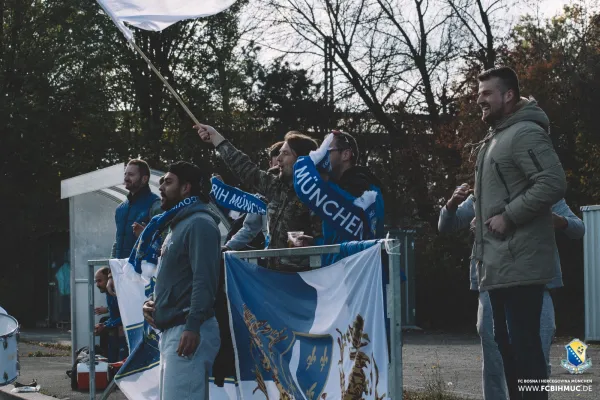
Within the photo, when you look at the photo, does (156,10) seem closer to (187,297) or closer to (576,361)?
(187,297)

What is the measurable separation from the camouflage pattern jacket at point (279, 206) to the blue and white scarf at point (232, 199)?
1277 mm

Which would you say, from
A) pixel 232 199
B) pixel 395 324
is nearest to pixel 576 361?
pixel 232 199

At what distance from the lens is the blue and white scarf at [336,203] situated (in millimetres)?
5902

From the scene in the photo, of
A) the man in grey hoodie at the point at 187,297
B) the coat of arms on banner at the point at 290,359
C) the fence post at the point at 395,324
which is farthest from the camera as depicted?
the man in grey hoodie at the point at 187,297

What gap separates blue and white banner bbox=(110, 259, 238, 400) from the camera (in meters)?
8.03

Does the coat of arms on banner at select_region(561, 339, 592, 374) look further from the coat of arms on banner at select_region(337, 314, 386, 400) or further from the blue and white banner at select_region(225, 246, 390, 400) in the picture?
the coat of arms on banner at select_region(337, 314, 386, 400)

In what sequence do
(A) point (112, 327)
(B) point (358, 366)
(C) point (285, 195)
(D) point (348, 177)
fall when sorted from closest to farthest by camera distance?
(B) point (358, 366)
(D) point (348, 177)
(C) point (285, 195)
(A) point (112, 327)

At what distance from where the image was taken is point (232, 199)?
27.9 ft

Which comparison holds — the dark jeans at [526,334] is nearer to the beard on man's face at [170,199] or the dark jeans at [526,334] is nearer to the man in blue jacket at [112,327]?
the beard on man's face at [170,199]

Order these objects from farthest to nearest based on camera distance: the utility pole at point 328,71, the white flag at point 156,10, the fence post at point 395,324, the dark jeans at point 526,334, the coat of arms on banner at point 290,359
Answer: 1. the utility pole at point 328,71
2. the white flag at point 156,10
3. the coat of arms on banner at point 290,359
4. the dark jeans at point 526,334
5. the fence post at point 395,324

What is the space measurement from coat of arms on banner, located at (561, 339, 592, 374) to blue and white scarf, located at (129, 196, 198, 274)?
502 cm

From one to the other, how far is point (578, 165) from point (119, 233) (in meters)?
17.9

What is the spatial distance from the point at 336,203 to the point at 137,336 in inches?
122

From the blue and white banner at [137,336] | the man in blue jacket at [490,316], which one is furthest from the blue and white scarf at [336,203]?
the blue and white banner at [137,336]
